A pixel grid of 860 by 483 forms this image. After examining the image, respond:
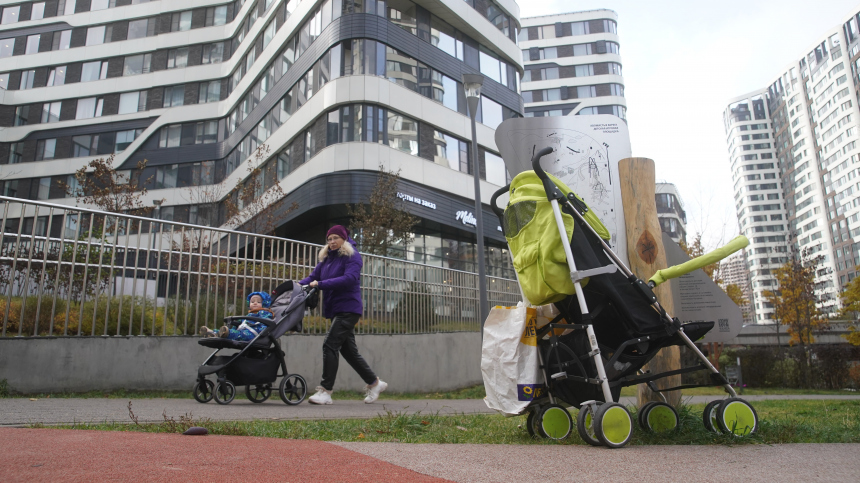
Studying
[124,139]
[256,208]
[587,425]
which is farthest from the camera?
[124,139]

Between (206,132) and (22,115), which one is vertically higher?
(22,115)

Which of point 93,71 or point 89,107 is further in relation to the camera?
point 93,71

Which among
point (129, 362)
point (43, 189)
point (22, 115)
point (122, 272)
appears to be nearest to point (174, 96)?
point (43, 189)

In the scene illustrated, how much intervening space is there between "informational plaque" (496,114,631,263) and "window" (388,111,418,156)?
767 inches

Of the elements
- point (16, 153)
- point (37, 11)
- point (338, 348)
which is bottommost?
point (338, 348)

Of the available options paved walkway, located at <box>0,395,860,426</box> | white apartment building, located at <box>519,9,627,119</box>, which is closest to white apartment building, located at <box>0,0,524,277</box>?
paved walkway, located at <box>0,395,860,426</box>

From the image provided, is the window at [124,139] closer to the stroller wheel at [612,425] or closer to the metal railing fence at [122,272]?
the metal railing fence at [122,272]

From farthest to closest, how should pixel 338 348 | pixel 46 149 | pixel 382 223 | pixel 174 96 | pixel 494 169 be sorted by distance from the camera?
pixel 46 149 → pixel 174 96 → pixel 494 169 → pixel 382 223 → pixel 338 348

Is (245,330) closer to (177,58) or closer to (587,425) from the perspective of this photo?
(587,425)

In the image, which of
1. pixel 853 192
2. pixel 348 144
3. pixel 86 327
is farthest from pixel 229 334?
pixel 853 192

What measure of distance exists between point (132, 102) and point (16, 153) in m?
10.2

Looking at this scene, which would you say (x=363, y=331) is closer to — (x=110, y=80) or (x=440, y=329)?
(x=440, y=329)

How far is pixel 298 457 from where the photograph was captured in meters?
2.81

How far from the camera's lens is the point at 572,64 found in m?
61.2
